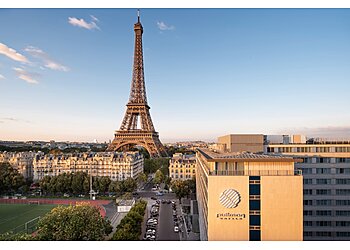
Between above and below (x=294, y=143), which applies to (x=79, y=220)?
below

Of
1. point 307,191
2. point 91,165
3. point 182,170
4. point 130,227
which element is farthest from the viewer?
point 91,165

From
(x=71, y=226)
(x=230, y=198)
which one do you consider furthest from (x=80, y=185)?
(x=230, y=198)

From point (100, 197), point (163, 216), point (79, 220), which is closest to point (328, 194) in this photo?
point (163, 216)

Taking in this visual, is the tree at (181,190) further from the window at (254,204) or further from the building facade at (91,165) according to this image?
the window at (254,204)

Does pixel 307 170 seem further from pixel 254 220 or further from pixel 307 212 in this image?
pixel 254 220
